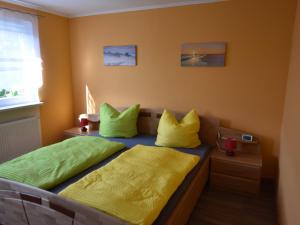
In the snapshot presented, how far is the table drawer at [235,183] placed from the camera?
2.61 meters

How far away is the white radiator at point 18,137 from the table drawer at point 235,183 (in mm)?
2441

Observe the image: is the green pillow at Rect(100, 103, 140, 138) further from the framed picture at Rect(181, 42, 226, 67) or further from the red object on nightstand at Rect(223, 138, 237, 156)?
the red object on nightstand at Rect(223, 138, 237, 156)

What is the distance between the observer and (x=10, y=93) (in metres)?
3.05

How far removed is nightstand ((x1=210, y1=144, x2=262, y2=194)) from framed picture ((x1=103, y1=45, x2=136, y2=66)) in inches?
68.6

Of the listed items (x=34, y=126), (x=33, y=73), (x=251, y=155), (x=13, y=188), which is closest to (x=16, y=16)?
(x=33, y=73)

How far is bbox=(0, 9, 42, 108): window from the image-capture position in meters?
2.89

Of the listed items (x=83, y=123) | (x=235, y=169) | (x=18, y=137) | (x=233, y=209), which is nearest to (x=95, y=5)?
A: (x=83, y=123)

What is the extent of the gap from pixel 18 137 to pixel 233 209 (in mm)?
2723

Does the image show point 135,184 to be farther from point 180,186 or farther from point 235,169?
point 235,169

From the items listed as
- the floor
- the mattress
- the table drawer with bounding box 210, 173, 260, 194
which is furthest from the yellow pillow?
the floor

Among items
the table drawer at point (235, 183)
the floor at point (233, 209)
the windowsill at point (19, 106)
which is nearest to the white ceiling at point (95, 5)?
the windowsill at point (19, 106)

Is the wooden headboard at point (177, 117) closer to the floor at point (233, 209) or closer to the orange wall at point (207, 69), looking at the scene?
the orange wall at point (207, 69)

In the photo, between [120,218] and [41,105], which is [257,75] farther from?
[41,105]

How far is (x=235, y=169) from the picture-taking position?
2.65 metres
